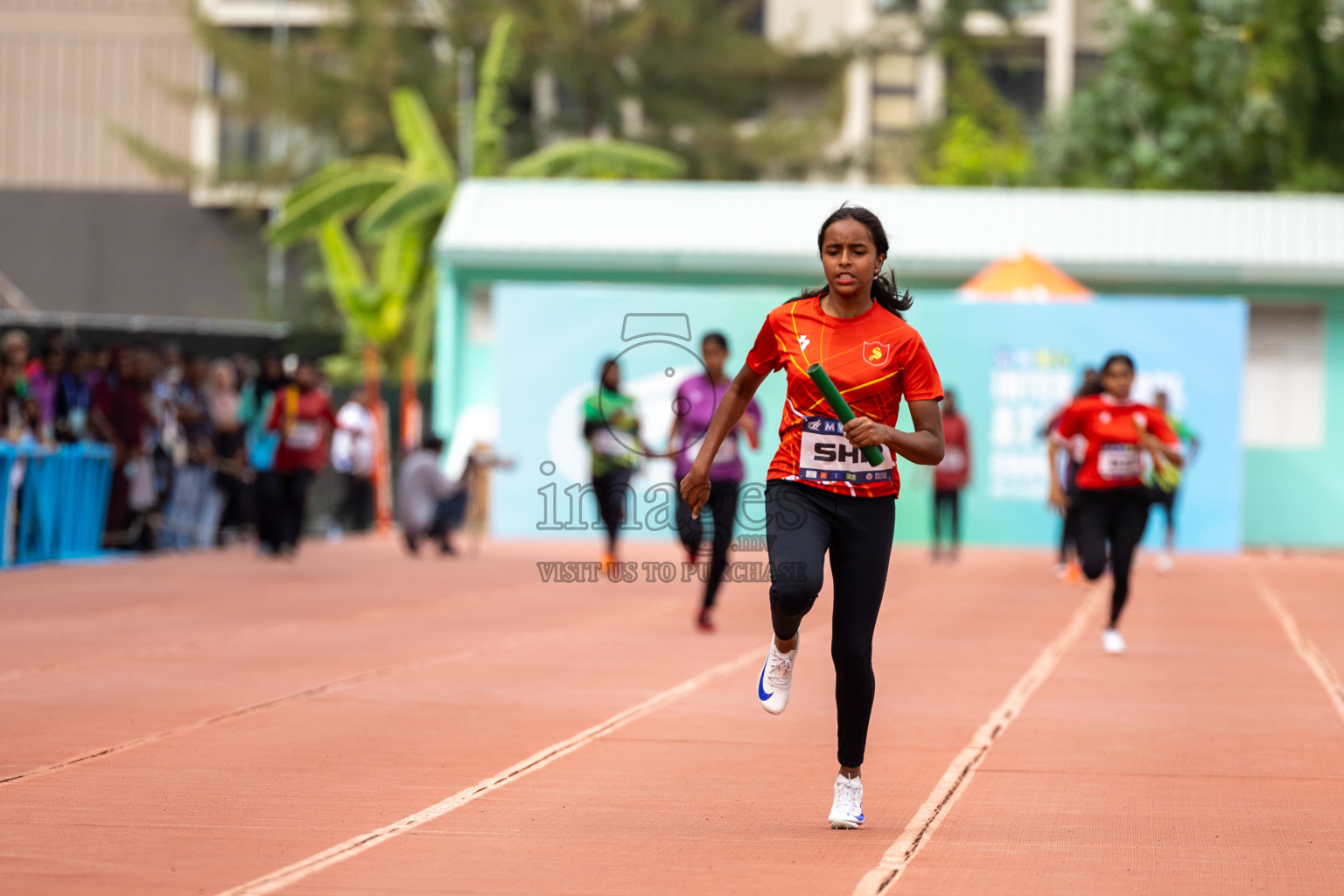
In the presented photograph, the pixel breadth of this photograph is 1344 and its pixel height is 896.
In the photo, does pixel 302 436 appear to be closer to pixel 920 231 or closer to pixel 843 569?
pixel 920 231

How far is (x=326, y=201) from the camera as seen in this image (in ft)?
105

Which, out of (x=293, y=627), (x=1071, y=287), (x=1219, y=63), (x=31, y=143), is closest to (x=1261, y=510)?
(x=1071, y=287)

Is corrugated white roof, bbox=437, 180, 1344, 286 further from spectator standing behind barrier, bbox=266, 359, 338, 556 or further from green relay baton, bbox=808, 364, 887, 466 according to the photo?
green relay baton, bbox=808, 364, 887, 466

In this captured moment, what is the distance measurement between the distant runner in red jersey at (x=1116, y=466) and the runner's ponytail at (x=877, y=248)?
5.91 meters

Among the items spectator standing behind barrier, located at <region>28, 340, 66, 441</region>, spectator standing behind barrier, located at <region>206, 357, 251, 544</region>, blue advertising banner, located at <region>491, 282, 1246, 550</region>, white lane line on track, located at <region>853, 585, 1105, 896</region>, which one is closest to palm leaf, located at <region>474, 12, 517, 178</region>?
blue advertising banner, located at <region>491, 282, 1246, 550</region>

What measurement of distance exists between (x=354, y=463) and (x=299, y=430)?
771cm

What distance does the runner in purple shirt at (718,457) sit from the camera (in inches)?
523

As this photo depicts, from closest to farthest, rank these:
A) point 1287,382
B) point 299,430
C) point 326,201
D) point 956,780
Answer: point 956,780, point 299,430, point 1287,382, point 326,201

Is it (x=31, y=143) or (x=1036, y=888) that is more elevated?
(x=31, y=143)

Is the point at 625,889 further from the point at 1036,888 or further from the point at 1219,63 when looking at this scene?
the point at 1219,63

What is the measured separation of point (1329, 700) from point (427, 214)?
2505 cm

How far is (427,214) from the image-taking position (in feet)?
111

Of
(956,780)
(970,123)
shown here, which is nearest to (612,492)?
(956,780)

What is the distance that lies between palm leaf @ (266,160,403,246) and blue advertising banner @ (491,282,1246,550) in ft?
20.3
